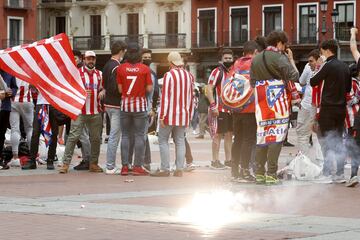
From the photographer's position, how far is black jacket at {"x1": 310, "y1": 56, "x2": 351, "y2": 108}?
→ 13.8 metres

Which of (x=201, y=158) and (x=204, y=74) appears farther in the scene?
(x=204, y=74)

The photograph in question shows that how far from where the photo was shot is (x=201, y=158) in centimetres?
1945

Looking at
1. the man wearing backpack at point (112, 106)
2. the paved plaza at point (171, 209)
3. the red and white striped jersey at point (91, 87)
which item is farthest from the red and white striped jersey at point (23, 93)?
the paved plaza at point (171, 209)

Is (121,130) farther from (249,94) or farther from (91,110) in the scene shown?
(249,94)

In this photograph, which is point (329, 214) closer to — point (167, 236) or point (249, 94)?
point (167, 236)

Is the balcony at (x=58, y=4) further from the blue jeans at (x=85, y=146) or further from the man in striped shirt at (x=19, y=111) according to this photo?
the blue jeans at (x=85, y=146)

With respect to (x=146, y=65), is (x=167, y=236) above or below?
below

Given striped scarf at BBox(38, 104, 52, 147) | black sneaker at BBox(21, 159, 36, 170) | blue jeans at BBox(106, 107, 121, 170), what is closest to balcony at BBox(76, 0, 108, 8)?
striped scarf at BBox(38, 104, 52, 147)

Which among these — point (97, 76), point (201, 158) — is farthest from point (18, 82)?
point (201, 158)

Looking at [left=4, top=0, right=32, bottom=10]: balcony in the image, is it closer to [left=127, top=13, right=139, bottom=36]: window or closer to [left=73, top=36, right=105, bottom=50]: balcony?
Answer: [left=73, top=36, right=105, bottom=50]: balcony

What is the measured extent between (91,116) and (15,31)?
57094mm

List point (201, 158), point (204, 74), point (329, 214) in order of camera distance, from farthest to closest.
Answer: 1. point (204, 74)
2. point (201, 158)
3. point (329, 214)

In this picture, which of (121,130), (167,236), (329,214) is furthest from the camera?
(121,130)

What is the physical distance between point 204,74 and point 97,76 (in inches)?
2154
